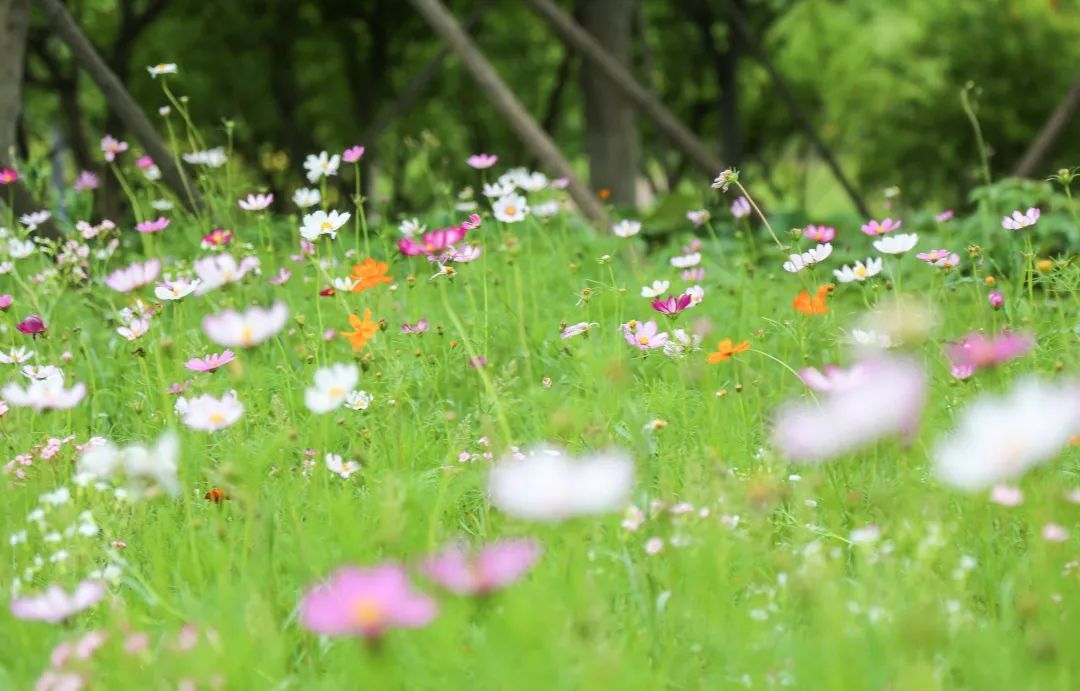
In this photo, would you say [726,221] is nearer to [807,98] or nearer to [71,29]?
[71,29]

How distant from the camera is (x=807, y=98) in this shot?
10844 millimetres

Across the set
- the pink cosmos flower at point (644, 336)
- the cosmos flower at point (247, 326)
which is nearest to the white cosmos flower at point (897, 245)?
the pink cosmos flower at point (644, 336)

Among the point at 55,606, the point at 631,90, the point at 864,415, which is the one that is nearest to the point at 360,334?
the point at 55,606

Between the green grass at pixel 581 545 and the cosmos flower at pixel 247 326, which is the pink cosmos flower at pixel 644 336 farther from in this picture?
the cosmos flower at pixel 247 326

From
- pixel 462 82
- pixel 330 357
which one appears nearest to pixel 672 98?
pixel 462 82

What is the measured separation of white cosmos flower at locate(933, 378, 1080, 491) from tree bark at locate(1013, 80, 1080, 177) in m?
4.00

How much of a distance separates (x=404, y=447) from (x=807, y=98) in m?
9.55

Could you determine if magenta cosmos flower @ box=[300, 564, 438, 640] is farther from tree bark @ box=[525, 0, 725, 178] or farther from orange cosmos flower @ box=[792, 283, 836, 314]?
tree bark @ box=[525, 0, 725, 178]

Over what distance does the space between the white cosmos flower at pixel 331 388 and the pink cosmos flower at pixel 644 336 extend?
676 millimetres

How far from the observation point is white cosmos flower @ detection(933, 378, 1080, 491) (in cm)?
111

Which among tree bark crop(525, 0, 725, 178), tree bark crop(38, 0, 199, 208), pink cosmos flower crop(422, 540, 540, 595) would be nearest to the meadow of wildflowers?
pink cosmos flower crop(422, 540, 540, 595)

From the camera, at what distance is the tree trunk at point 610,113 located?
6.31 metres

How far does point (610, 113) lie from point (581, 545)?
510 centimetres

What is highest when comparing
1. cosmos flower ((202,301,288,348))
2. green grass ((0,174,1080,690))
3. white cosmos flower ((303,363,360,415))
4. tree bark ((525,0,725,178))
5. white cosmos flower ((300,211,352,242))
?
tree bark ((525,0,725,178))
